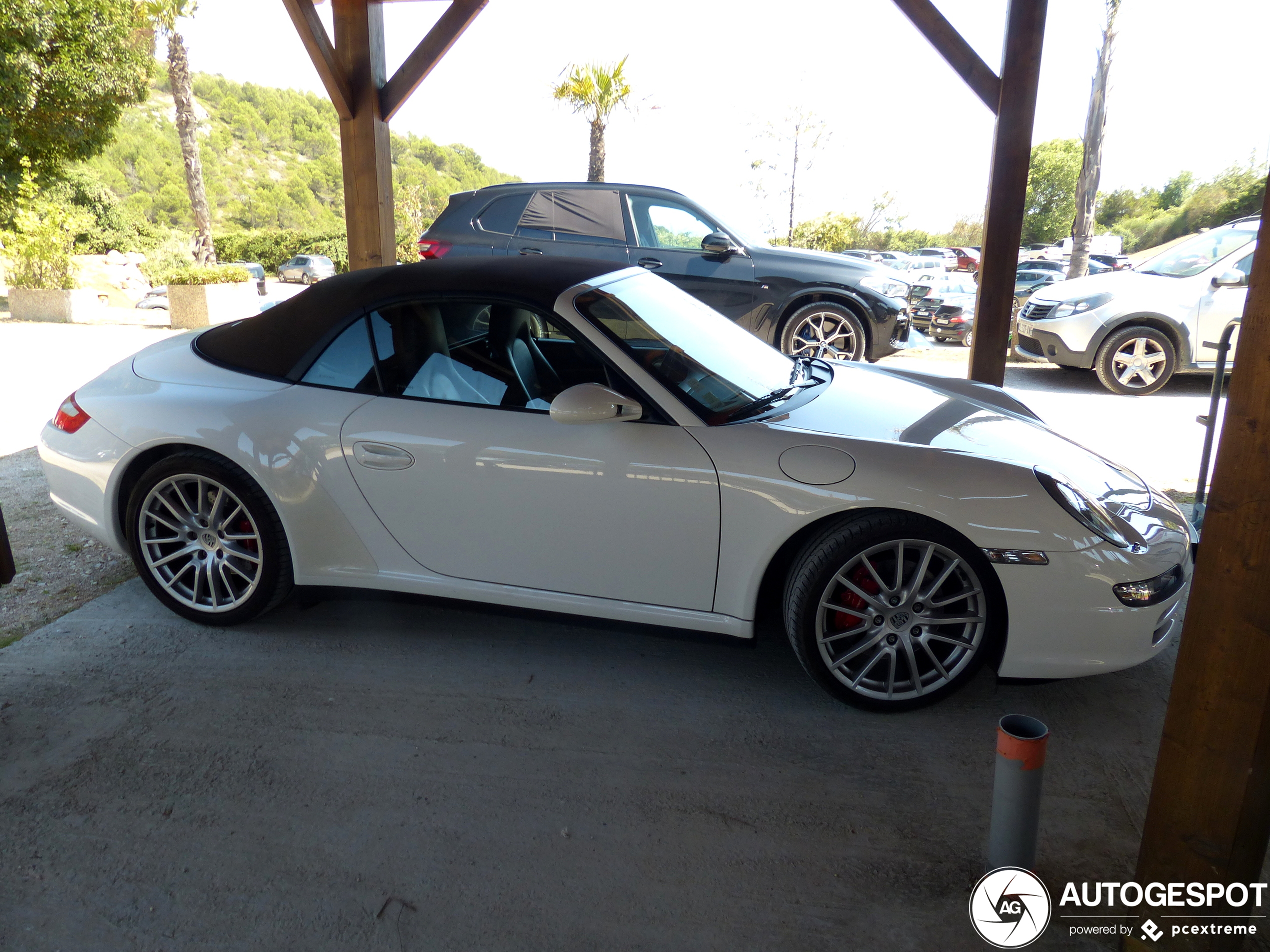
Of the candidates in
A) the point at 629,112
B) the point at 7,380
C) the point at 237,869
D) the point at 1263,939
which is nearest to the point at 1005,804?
the point at 1263,939

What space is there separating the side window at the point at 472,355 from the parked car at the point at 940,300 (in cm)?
1306

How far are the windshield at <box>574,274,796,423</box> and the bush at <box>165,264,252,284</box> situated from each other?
587 inches

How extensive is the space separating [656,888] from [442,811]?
66 centimetres

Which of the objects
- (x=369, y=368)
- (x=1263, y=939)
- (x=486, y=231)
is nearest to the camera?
(x=1263, y=939)

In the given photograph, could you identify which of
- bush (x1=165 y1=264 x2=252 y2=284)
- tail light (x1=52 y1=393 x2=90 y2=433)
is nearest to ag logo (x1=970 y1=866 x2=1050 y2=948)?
tail light (x1=52 y1=393 x2=90 y2=433)

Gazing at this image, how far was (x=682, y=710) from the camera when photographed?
2.94 meters

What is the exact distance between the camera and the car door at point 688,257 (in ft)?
25.7

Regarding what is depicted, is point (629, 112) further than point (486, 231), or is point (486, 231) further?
point (629, 112)

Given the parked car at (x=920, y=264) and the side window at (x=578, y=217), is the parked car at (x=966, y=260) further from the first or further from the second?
the side window at (x=578, y=217)

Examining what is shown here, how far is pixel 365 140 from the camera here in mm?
6254

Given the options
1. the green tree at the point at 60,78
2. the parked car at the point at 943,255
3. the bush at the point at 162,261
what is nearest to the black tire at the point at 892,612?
the green tree at the point at 60,78

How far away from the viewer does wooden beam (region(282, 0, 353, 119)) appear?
588 cm

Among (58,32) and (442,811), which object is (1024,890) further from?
(58,32)

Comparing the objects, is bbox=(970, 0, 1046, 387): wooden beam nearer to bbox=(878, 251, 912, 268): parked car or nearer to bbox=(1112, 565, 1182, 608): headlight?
bbox=(1112, 565, 1182, 608): headlight
